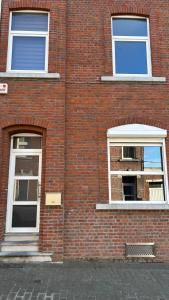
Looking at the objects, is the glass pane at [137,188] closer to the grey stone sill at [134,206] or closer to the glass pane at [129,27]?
the grey stone sill at [134,206]

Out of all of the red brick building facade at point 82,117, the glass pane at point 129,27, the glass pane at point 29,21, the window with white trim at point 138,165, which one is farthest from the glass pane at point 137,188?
the glass pane at point 29,21

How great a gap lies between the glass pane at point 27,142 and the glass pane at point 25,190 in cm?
95

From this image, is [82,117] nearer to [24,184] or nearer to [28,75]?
[28,75]

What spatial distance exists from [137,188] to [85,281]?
9.31ft

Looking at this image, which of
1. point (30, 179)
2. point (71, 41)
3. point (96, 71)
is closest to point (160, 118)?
point (96, 71)

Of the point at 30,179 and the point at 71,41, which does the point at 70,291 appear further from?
the point at 71,41

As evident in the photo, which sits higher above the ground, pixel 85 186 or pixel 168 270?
pixel 85 186

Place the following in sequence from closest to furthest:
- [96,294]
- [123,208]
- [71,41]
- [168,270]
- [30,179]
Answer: [96,294] < [168,270] < [123,208] < [30,179] < [71,41]

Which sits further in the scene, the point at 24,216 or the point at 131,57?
the point at 131,57

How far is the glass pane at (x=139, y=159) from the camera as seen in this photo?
23.6 feet

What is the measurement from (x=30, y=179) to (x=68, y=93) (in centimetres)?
259

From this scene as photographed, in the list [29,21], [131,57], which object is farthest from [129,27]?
[29,21]

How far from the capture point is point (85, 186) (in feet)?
22.6

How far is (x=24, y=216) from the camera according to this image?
7.06 metres
